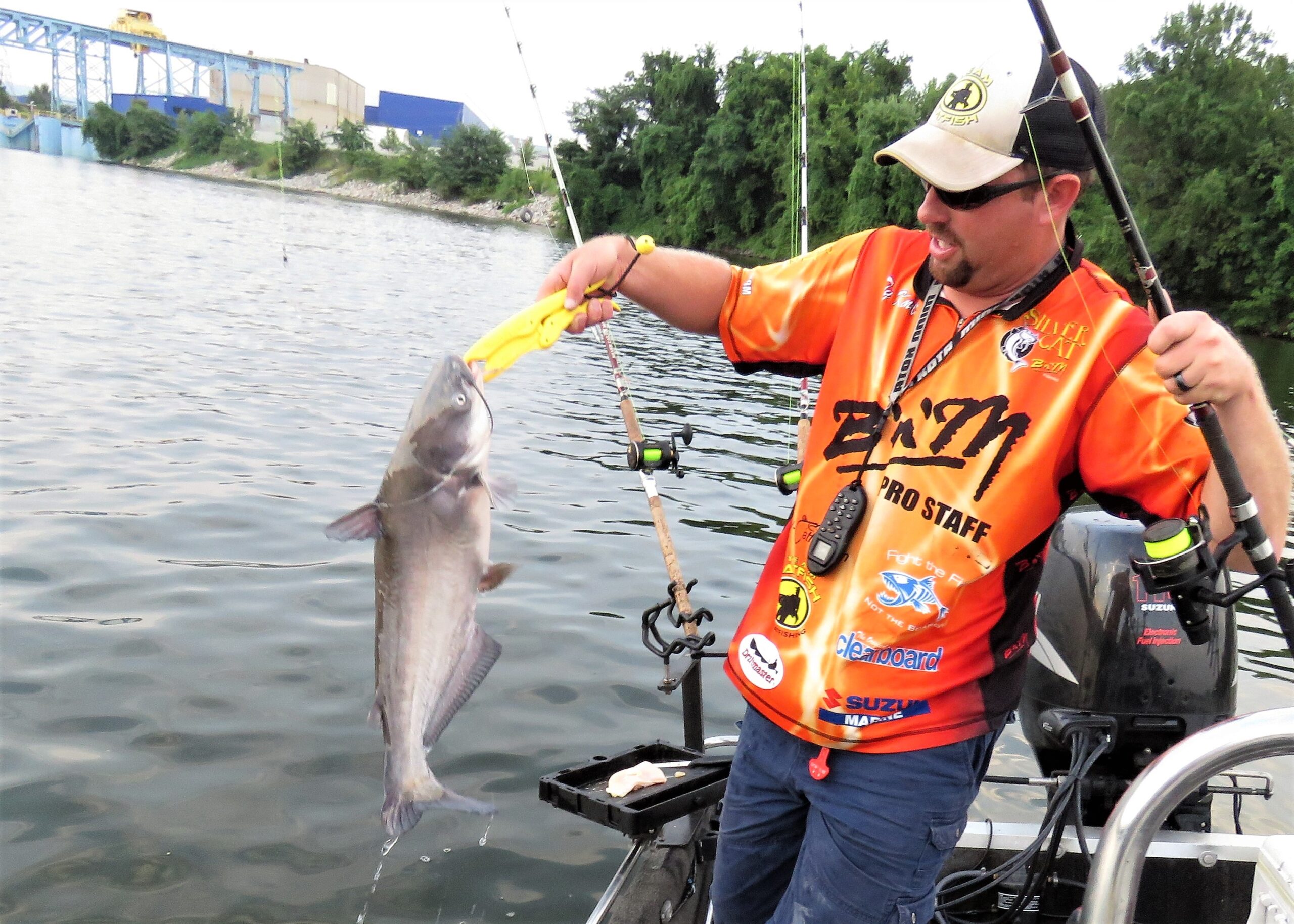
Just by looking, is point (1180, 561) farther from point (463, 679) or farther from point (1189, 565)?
Answer: point (463, 679)

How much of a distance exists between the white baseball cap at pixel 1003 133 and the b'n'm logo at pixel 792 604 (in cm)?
99

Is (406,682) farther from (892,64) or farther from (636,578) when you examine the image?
(892,64)

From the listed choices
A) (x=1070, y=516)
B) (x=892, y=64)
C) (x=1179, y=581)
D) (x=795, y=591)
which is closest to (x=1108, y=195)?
(x=1179, y=581)

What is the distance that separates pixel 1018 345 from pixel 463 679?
1481mm

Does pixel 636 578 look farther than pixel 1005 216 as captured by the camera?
Yes

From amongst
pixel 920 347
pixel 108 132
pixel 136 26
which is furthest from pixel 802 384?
pixel 136 26

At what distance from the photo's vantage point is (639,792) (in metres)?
3.35

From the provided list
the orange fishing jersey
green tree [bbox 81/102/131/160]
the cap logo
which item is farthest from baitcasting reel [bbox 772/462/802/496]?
green tree [bbox 81/102/131/160]

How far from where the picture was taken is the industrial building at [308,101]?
257ft

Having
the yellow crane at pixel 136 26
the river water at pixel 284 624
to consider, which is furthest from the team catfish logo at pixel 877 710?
the yellow crane at pixel 136 26

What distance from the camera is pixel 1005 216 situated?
7.82 feet

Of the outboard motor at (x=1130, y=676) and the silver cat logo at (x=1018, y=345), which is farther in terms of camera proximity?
the outboard motor at (x=1130, y=676)

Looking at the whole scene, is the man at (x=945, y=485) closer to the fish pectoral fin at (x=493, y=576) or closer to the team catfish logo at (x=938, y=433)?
the team catfish logo at (x=938, y=433)

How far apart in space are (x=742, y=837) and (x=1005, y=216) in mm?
1646
